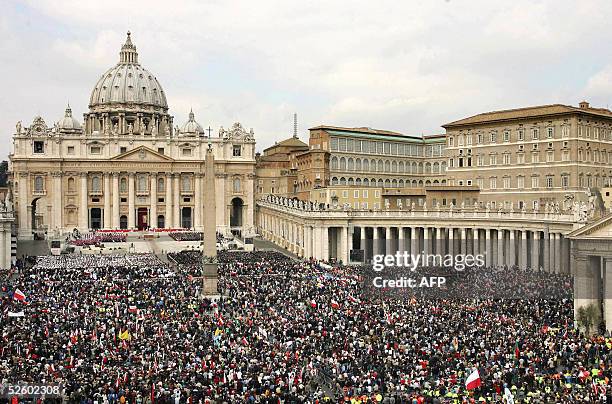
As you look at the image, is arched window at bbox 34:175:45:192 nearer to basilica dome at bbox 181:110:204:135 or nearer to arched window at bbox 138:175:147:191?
arched window at bbox 138:175:147:191

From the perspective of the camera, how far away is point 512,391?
2642 cm

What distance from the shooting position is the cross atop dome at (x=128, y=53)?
15338 cm

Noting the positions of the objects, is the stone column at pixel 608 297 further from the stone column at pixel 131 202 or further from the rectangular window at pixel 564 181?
the stone column at pixel 131 202

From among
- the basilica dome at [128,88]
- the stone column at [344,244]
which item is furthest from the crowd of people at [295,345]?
the basilica dome at [128,88]

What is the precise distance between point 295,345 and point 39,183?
8920 centimetres

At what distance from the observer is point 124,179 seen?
117 m

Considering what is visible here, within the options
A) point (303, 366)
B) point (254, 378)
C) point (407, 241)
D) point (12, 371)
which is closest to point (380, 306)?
point (303, 366)

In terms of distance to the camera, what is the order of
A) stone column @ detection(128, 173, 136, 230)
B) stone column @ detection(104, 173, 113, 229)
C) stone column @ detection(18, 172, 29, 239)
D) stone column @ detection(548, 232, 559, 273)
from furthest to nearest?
Answer: stone column @ detection(128, 173, 136, 230), stone column @ detection(104, 173, 113, 229), stone column @ detection(18, 172, 29, 239), stone column @ detection(548, 232, 559, 273)

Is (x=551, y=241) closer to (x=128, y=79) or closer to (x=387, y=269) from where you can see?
(x=387, y=269)

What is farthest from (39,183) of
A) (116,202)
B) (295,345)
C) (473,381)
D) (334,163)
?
(473,381)

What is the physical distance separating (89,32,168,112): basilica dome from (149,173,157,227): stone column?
101ft

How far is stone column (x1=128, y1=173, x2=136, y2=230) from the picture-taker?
116 metres

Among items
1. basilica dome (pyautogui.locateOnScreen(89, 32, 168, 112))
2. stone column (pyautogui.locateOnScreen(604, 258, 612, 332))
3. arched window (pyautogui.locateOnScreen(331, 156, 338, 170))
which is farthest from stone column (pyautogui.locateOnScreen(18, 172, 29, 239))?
stone column (pyautogui.locateOnScreen(604, 258, 612, 332))

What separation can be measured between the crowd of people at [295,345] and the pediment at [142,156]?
222ft
